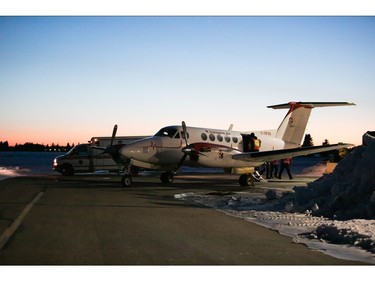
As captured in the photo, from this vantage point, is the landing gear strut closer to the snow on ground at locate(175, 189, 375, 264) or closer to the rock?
the snow on ground at locate(175, 189, 375, 264)

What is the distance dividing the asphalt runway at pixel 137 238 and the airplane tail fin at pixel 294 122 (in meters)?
15.5

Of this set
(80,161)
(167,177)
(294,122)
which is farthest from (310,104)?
(80,161)

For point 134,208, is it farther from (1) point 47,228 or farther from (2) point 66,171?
(2) point 66,171

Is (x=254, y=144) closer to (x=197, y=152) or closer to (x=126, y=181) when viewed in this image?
(x=197, y=152)

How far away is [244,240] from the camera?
787 centimetres

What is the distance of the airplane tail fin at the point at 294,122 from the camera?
27.3 m

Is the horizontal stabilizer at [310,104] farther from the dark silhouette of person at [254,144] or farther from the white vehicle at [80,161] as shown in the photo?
the white vehicle at [80,161]

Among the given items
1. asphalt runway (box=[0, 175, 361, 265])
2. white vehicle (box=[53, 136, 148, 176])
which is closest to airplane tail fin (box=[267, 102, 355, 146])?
white vehicle (box=[53, 136, 148, 176])

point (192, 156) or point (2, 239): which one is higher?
point (192, 156)

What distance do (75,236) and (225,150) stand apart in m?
14.3

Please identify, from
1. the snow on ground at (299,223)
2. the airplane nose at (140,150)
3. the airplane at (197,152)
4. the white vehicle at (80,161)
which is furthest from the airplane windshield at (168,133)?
the white vehicle at (80,161)

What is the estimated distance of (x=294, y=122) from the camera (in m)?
27.4

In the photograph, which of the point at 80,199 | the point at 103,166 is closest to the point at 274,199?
the point at 80,199

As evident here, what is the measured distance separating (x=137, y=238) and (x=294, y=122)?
21202 mm
